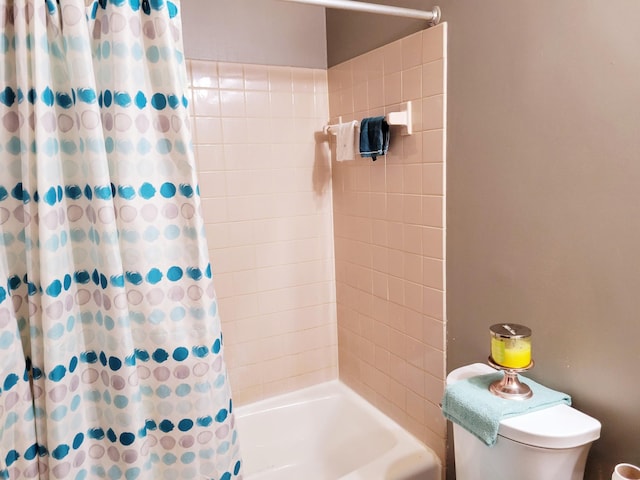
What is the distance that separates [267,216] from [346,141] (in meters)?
0.51

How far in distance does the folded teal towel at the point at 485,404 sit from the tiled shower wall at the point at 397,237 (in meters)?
0.38

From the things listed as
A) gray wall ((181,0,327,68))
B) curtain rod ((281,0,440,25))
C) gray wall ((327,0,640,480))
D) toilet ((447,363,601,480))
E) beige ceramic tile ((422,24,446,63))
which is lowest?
toilet ((447,363,601,480))

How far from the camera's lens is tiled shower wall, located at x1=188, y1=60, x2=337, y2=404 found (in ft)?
6.70

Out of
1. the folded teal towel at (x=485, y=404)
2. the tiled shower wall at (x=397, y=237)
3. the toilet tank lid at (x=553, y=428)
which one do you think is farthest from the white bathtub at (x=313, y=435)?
the toilet tank lid at (x=553, y=428)

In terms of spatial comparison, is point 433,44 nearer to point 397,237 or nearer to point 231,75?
point 397,237

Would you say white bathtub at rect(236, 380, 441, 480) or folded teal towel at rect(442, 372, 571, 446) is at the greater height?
folded teal towel at rect(442, 372, 571, 446)

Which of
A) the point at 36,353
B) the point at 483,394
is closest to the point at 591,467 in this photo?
the point at 483,394

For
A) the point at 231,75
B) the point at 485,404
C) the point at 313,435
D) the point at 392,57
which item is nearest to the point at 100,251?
the point at 485,404

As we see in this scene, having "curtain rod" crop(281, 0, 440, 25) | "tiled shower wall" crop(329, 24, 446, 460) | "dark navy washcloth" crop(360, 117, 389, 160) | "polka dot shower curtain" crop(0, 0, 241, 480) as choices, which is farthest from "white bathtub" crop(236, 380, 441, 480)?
"curtain rod" crop(281, 0, 440, 25)

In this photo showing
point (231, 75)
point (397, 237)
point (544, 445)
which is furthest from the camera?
point (231, 75)

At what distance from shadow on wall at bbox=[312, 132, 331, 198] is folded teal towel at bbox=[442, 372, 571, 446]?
3.88 ft

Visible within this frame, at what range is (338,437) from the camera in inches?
86.6

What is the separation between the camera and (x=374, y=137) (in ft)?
5.90

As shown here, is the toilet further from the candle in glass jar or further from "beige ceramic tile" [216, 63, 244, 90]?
"beige ceramic tile" [216, 63, 244, 90]
